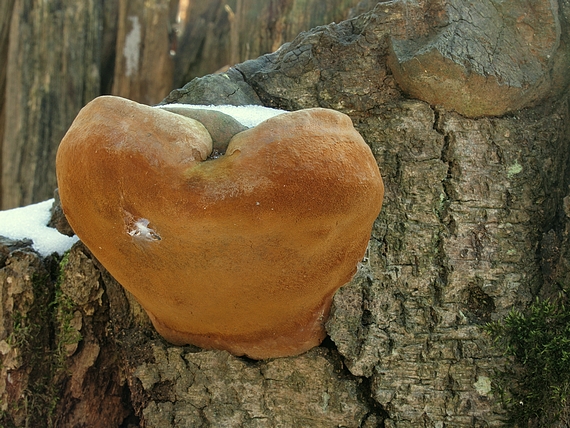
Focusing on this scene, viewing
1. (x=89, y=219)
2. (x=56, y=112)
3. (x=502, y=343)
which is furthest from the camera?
(x=56, y=112)

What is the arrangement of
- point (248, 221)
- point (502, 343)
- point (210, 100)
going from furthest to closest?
point (210, 100) < point (502, 343) < point (248, 221)

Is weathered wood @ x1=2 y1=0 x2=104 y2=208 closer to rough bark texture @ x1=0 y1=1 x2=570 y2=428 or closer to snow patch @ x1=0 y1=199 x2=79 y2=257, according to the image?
snow patch @ x1=0 y1=199 x2=79 y2=257

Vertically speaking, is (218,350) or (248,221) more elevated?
(248,221)

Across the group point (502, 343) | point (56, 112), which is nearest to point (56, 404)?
point (502, 343)

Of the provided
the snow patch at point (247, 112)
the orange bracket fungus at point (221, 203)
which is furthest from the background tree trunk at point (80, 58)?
the orange bracket fungus at point (221, 203)

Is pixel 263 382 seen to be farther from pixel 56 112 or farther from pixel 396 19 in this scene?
pixel 56 112

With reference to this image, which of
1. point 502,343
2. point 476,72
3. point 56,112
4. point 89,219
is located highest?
point 476,72

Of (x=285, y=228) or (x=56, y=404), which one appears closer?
(x=285, y=228)

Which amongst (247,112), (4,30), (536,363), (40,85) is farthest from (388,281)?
(4,30)
